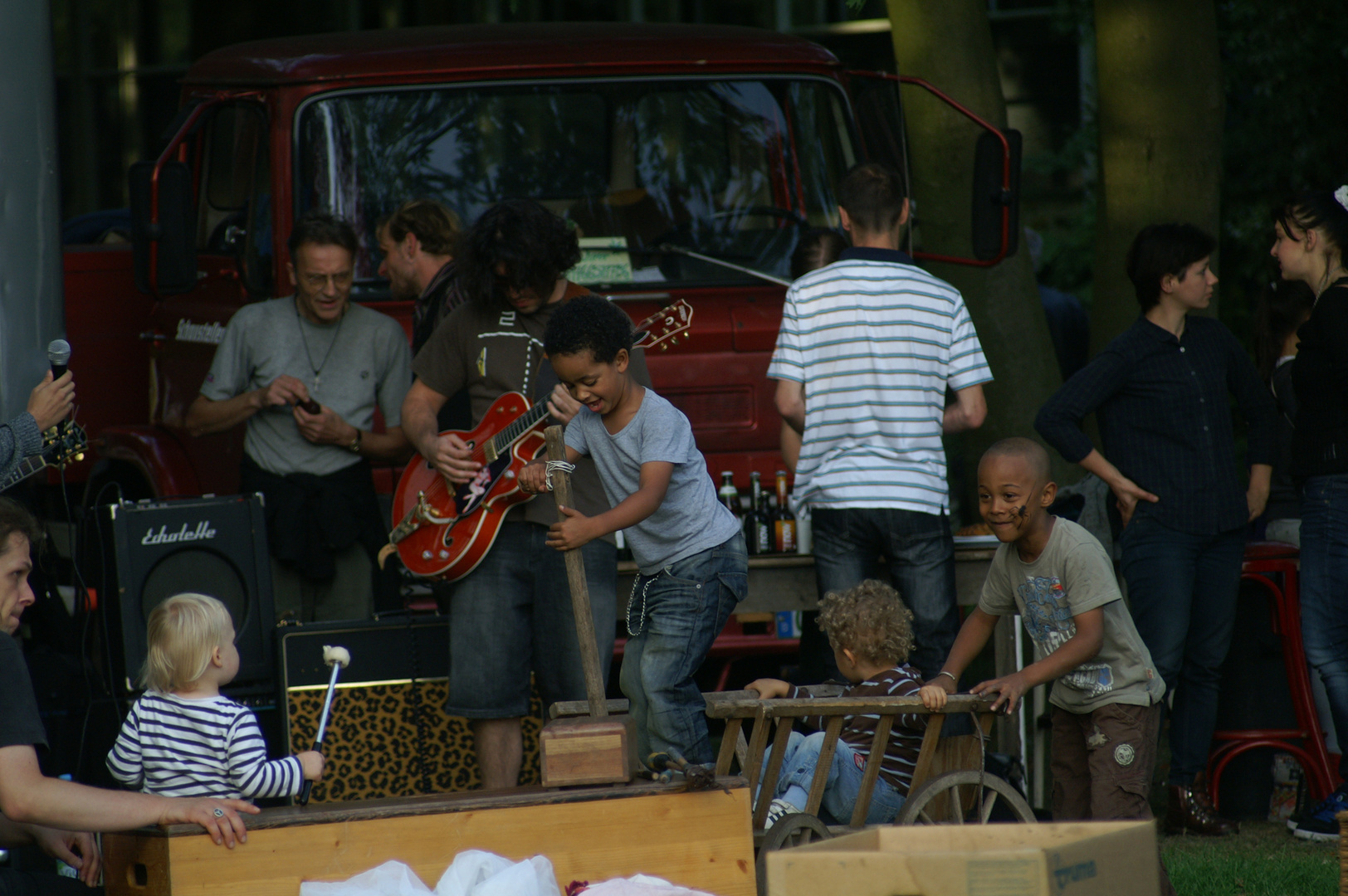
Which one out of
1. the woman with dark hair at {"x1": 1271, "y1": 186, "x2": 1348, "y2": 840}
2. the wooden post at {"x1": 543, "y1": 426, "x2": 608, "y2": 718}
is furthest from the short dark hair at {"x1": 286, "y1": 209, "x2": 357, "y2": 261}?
the woman with dark hair at {"x1": 1271, "y1": 186, "x2": 1348, "y2": 840}

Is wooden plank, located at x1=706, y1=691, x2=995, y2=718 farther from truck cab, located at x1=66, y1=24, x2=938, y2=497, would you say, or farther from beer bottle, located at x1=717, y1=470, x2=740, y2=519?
truck cab, located at x1=66, y1=24, x2=938, y2=497

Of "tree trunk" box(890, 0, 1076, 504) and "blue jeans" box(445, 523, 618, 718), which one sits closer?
"blue jeans" box(445, 523, 618, 718)

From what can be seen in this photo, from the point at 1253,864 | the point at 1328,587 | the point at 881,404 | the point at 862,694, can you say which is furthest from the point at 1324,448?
the point at 862,694

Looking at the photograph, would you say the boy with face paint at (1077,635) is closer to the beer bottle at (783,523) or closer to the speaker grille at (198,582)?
the beer bottle at (783,523)

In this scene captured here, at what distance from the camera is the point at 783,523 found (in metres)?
5.71

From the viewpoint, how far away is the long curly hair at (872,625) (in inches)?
178

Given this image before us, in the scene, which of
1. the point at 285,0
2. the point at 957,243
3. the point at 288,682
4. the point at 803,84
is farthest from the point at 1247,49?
the point at 285,0

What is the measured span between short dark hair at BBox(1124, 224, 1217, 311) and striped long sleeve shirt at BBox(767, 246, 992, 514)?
2.18ft

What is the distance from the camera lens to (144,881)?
3.72 metres

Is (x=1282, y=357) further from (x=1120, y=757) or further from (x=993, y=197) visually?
(x=1120, y=757)

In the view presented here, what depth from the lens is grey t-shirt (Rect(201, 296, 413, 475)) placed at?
5645mm

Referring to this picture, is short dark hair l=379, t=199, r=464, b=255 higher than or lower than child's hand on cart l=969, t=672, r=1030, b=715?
higher

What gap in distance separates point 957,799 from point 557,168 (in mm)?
3230

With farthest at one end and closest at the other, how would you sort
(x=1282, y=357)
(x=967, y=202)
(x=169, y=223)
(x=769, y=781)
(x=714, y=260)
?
(x=967, y=202), (x=714, y=260), (x=169, y=223), (x=1282, y=357), (x=769, y=781)
